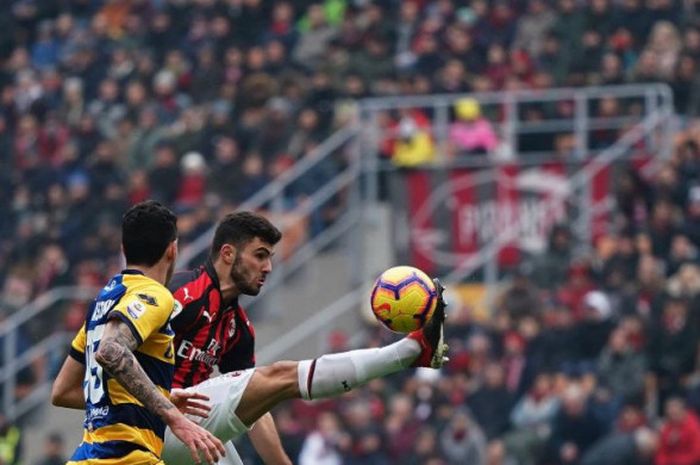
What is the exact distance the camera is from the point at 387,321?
941cm

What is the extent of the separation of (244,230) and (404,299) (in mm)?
868

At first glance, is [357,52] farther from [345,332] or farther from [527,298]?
[527,298]

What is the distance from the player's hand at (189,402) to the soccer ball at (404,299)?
103 cm

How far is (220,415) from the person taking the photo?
9.42 metres

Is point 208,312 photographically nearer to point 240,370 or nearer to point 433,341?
point 240,370

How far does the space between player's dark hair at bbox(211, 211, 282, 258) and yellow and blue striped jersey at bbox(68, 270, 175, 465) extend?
41.5 inches

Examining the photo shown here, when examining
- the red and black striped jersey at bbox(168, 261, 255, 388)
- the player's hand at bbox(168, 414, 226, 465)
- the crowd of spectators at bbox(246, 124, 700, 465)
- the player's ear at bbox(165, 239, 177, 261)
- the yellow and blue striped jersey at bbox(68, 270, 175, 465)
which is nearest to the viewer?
the player's hand at bbox(168, 414, 226, 465)

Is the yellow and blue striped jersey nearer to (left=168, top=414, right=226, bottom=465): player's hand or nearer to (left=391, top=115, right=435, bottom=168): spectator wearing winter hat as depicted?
(left=168, top=414, right=226, bottom=465): player's hand

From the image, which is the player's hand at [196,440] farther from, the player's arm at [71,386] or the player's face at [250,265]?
the player's face at [250,265]

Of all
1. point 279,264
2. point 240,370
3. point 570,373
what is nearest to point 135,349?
point 240,370

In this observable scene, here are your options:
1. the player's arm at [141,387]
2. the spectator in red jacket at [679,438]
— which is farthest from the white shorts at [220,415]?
the spectator in red jacket at [679,438]

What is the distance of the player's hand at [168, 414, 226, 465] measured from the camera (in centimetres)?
803

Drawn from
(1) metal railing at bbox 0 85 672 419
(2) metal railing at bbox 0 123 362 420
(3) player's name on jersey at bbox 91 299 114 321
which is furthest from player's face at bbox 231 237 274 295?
(2) metal railing at bbox 0 123 362 420

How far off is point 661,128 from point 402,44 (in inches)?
166
